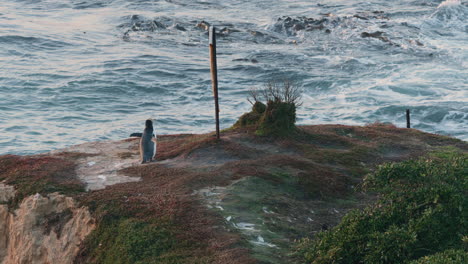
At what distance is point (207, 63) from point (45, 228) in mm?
24325

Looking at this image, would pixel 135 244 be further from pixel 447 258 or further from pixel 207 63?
pixel 207 63

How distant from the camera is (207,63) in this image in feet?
115

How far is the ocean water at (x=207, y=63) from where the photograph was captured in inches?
1056

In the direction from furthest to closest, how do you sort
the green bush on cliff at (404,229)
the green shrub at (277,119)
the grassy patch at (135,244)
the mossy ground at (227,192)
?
the green shrub at (277,119)
the mossy ground at (227,192)
the grassy patch at (135,244)
the green bush on cliff at (404,229)

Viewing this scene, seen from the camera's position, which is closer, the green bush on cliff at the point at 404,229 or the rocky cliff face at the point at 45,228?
the green bush on cliff at the point at 404,229

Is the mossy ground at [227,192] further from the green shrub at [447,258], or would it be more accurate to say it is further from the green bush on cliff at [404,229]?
the green shrub at [447,258]

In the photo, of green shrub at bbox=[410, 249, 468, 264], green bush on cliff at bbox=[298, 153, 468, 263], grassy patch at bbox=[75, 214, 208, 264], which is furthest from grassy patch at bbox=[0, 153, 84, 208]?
green shrub at bbox=[410, 249, 468, 264]

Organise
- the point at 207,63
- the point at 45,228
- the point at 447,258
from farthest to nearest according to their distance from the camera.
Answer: the point at 207,63
the point at 45,228
the point at 447,258

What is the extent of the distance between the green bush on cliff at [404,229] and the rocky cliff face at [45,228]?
4.19 m

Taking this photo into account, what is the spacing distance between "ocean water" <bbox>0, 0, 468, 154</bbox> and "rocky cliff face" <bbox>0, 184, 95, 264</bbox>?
1151 cm

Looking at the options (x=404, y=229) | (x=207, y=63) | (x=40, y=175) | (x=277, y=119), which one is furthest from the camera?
(x=207, y=63)

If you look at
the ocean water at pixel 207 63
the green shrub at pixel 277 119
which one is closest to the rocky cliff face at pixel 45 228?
the green shrub at pixel 277 119

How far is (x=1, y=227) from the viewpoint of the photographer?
12.6m

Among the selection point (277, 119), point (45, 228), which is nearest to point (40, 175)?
point (45, 228)
